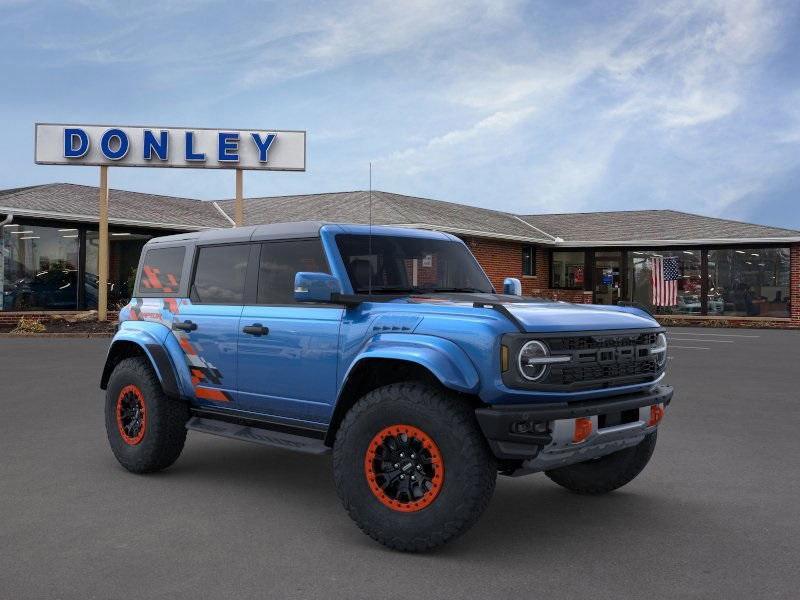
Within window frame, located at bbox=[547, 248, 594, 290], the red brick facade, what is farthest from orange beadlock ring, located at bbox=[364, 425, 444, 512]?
window frame, located at bbox=[547, 248, 594, 290]

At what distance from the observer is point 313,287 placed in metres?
4.81

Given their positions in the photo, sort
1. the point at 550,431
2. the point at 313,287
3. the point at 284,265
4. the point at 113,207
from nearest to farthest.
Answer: the point at 550,431, the point at 313,287, the point at 284,265, the point at 113,207

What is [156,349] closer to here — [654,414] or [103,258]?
[654,414]

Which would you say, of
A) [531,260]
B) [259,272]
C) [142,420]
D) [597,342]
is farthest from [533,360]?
[531,260]

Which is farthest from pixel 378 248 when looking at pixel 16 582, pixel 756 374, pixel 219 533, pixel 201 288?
pixel 756 374

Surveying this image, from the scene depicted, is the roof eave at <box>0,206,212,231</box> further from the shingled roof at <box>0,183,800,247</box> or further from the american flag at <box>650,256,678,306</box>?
the american flag at <box>650,256,678,306</box>

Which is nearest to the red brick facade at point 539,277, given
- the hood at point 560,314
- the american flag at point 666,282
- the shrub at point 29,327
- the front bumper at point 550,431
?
the american flag at point 666,282

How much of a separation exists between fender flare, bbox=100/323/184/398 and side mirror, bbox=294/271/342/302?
5.70 ft

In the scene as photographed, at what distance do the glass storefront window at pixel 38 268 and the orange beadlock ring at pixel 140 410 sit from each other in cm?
2101

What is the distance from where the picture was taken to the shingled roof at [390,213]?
27844 millimetres

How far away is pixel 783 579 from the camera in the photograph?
163 inches

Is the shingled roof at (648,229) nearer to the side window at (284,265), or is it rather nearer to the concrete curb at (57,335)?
the concrete curb at (57,335)

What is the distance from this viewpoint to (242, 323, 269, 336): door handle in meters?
5.46

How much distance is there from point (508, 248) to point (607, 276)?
5.04m
